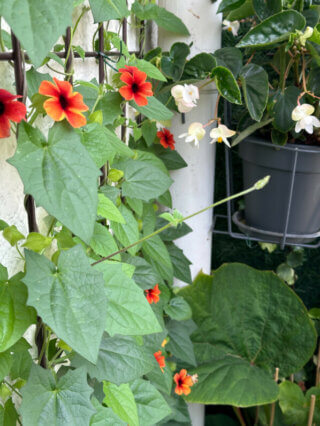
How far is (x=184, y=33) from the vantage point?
3.81 feet

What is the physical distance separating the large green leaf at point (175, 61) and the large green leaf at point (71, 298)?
0.70 m

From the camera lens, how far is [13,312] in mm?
507

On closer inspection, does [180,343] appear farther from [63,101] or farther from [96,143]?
[63,101]

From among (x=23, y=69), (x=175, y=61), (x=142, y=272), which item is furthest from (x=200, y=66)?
(x=23, y=69)

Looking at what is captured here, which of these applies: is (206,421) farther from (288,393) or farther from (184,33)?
(184,33)

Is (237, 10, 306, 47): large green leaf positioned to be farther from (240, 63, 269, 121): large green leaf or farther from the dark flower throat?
the dark flower throat

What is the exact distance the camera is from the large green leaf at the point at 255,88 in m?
1.02

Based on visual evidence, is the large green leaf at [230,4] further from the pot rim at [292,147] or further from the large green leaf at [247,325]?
the large green leaf at [247,325]

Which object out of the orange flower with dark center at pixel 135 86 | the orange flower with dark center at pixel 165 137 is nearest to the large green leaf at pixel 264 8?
the orange flower with dark center at pixel 165 137

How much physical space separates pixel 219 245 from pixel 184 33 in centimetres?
79

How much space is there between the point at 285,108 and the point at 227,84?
15 centimetres

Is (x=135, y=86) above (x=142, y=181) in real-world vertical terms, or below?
above

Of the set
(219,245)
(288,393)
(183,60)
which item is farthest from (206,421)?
(183,60)

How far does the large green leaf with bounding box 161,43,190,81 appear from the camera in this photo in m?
1.09
